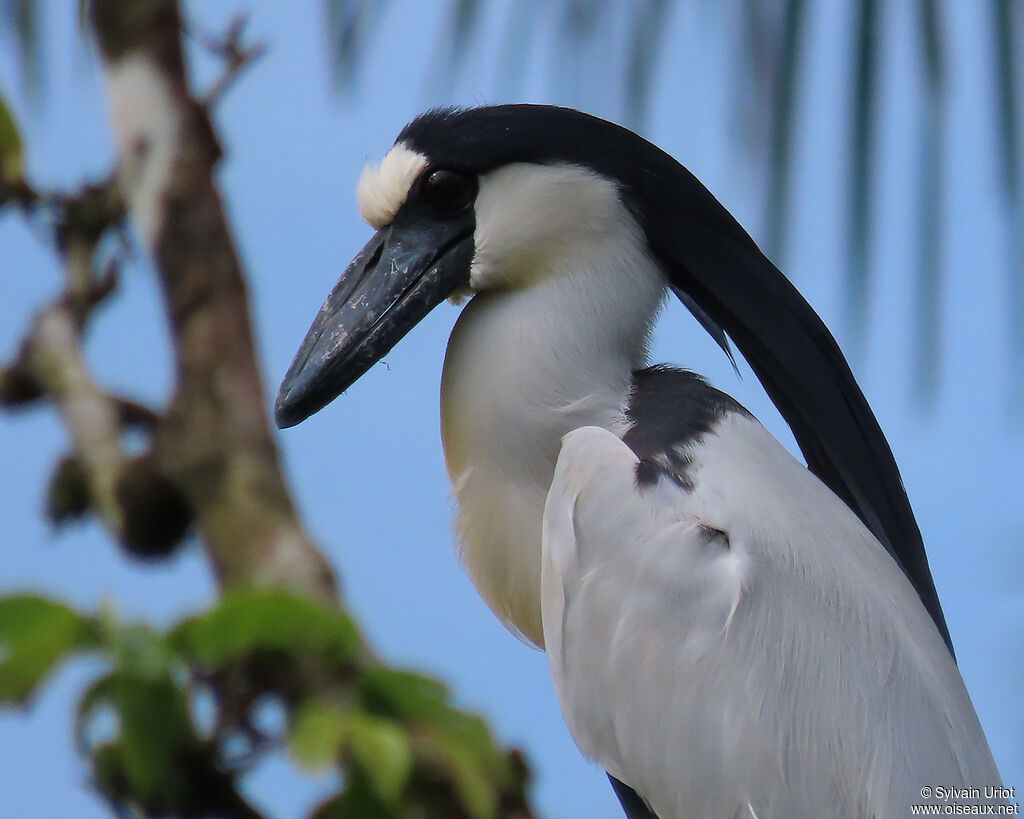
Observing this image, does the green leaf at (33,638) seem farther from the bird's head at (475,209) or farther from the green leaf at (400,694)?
the bird's head at (475,209)

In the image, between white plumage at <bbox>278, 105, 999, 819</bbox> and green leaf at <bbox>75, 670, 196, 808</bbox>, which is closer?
white plumage at <bbox>278, 105, 999, 819</bbox>

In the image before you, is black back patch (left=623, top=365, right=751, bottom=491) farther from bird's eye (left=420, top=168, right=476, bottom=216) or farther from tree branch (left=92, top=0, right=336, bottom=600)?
tree branch (left=92, top=0, right=336, bottom=600)

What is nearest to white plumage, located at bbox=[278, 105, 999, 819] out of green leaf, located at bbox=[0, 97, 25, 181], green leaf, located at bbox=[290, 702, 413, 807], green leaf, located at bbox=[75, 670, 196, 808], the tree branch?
green leaf, located at bbox=[290, 702, 413, 807]

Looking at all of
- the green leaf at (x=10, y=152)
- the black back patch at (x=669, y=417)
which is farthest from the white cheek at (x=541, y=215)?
the green leaf at (x=10, y=152)

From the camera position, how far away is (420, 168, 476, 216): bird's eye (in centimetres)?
116

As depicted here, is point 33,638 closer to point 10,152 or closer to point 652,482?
point 652,482

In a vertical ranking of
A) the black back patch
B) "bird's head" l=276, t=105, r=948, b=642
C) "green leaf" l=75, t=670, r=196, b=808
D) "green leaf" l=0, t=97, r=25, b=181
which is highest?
"green leaf" l=0, t=97, r=25, b=181

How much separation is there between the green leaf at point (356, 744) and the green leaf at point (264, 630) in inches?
3.0

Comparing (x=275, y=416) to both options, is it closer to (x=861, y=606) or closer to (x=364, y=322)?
(x=364, y=322)

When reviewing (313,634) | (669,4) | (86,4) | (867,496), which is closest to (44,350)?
(86,4)

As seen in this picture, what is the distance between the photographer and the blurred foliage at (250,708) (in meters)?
1.49

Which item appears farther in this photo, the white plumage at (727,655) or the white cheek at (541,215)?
the white cheek at (541,215)

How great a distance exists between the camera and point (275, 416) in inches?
43.9

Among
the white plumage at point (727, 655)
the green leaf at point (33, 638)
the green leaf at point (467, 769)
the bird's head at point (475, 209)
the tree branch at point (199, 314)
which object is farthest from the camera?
the tree branch at point (199, 314)
